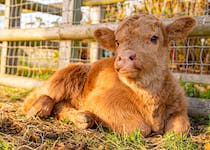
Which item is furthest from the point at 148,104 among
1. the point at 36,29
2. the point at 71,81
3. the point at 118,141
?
the point at 36,29

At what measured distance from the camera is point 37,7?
7.21 meters

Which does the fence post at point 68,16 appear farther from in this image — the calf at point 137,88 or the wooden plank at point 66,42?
the calf at point 137,88

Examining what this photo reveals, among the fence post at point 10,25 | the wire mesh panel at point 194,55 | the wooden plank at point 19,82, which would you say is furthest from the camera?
the fence post at point 10,25

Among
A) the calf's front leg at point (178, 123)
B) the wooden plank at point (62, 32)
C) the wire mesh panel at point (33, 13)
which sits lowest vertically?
the calf's front leg at point (178, 123)

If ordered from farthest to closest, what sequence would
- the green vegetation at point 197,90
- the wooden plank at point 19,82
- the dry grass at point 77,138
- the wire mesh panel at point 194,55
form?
the wire mesh panel at point 194,55 → the wooden plank at point 19,82 → the green vegetation at point 197,90 → the dry grass at point 77,138

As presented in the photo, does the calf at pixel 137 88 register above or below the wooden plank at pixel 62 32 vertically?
below

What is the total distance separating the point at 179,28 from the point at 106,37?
27.6 inches

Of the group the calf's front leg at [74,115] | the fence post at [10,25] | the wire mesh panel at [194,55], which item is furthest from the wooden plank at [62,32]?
the wire mesh panel at [194,55]

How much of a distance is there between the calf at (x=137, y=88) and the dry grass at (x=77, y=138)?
0.13 m

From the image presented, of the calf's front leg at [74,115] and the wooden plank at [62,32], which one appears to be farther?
the wooden plank at [62,32]

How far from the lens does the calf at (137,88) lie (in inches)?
116

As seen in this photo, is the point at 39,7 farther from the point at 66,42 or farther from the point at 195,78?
the point at 195,78

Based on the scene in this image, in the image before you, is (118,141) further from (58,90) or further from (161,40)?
(58,90)

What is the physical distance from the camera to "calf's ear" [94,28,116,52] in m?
3.44
